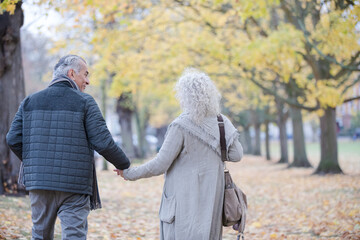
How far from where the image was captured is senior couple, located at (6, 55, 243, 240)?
11.8 feet

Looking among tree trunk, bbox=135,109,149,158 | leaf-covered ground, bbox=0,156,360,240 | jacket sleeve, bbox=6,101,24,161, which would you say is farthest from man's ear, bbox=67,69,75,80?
tree trunk, bbox=135,109,149,158

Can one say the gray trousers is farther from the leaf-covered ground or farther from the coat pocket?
the leaf-covered ground

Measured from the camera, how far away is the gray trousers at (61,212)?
3.58 m

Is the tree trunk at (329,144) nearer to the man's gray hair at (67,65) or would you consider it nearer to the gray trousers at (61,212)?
the man's gray hair at (67,65)

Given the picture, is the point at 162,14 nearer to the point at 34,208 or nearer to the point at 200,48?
the point at 200,48

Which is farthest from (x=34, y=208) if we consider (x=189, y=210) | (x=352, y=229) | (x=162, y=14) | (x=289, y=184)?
(x=162, y=14)

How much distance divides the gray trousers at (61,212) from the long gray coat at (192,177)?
2.10 feet

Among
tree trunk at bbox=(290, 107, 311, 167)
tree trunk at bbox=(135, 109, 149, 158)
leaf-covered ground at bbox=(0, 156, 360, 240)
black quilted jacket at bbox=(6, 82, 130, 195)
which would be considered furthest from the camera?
tree trunk at bbox=(135, 109, 149, 158)

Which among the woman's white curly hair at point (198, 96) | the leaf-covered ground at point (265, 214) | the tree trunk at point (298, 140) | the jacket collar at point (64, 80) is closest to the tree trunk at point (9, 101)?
the leaf-covered ground at point (265, 214)

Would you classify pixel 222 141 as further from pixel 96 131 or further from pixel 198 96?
pixel 96 131

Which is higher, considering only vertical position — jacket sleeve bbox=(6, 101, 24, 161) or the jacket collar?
the jacket collar

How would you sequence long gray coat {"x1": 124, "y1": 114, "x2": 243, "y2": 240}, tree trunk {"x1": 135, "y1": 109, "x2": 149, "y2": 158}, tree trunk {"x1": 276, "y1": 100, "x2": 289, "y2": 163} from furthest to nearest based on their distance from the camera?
tree trunk {"x1": 135, "y1": 109, "x2": 149, "y2": 158} → tree trunk {"x1": 276, "y1": 100, "x2": 289, "y2": 163} → long gray coat {"x1": 124, "y1": 114, "x2": 243, "y2": 240}

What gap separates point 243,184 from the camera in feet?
50.4

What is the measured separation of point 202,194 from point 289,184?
11.3 m
